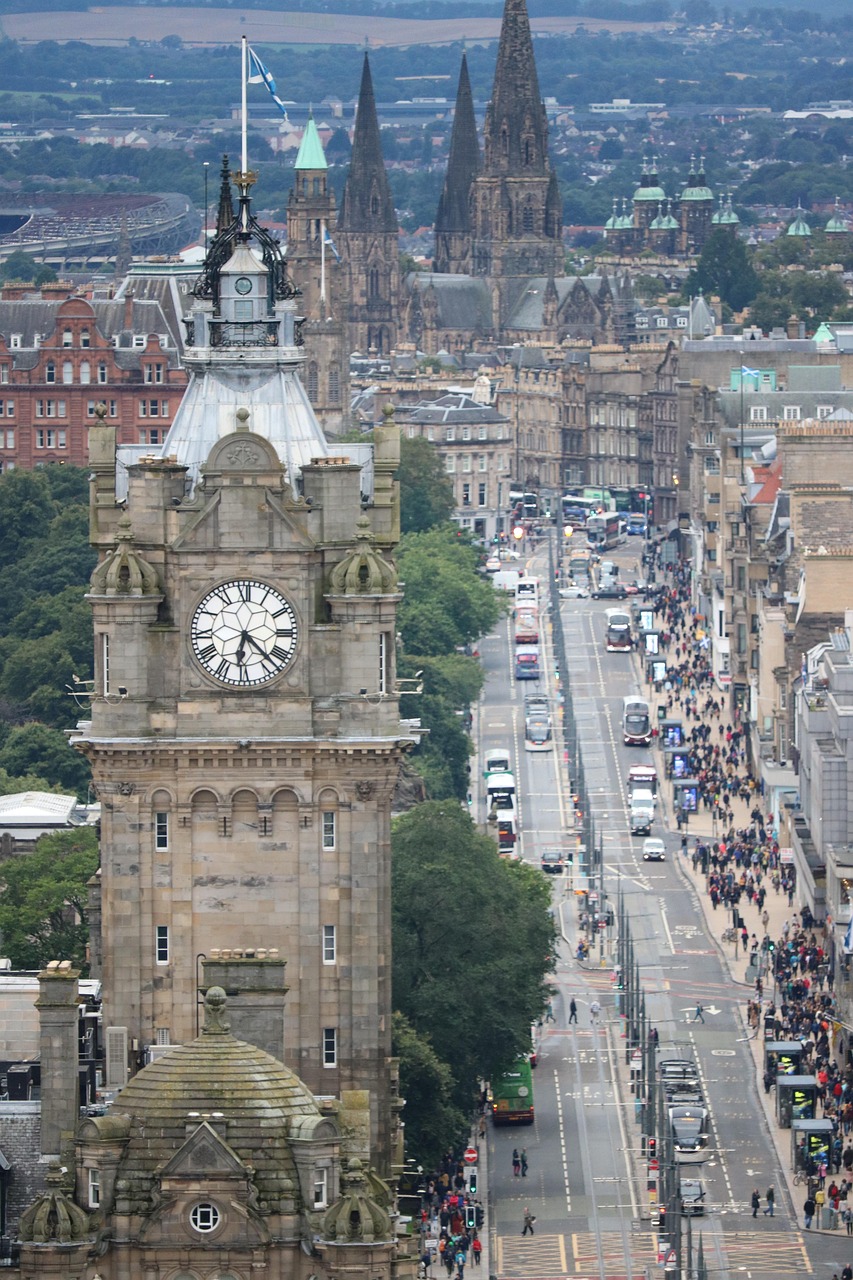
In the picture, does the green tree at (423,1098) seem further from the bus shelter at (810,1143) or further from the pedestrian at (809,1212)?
the bus shelter at (810,1143)

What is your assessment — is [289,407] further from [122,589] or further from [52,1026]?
[52,1026]

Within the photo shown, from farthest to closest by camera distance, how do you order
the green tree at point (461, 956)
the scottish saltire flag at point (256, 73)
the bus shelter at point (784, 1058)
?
the bus shelter at point (784, 1058) < the green tree at point (461, 956) < the scottish saltire flag at point (256, 73)

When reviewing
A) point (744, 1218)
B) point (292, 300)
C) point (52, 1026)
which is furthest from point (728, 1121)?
point (52, 1026)

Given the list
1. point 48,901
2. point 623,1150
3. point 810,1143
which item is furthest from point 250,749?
point 623,1150

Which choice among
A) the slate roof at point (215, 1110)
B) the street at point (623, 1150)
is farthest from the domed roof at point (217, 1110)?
the street at point (623, 1150)

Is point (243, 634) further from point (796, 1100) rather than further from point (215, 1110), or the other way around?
point (796, 1100)

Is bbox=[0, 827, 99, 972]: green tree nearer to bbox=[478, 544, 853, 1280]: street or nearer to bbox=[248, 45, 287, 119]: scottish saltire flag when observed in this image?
bbox=[478, 544, 853, 1280]: street

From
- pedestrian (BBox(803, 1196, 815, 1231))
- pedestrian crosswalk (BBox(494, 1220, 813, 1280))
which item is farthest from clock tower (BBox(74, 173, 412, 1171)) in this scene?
pedestrian (BBox(803, 1196, 815, 1231))
